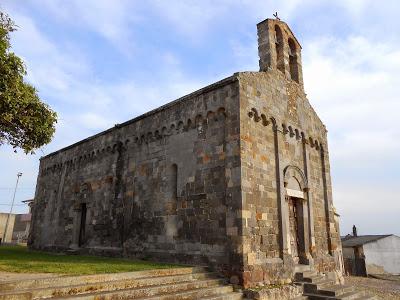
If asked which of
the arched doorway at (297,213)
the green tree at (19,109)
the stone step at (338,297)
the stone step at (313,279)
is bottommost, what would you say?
the stone step at (338,297)

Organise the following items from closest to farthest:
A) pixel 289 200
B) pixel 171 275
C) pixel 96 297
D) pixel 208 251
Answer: pixel 96 297
pixel 171 275
pixel 208 251
pixel 289 200

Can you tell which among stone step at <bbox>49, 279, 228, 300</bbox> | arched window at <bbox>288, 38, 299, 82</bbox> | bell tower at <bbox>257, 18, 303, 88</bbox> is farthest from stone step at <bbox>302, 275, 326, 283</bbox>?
arched window at <bbox>288, 38, 299, 82</bbox>

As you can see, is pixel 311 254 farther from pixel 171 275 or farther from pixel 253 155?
pixel 171 275

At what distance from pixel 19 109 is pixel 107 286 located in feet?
18.1

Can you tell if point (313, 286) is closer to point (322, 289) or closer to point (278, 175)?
point (322, 289)

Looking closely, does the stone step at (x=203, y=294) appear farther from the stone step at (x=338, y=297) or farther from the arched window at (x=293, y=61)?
the arched window at (x=293, y=61)

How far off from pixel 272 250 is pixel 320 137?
264 inches

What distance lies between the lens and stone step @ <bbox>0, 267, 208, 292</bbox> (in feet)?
20.7

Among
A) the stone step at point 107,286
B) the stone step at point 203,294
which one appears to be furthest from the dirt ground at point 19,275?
the stone step at point 203,294

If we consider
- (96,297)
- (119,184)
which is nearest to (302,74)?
(119,184)

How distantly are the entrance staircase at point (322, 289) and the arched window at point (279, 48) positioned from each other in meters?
8.18

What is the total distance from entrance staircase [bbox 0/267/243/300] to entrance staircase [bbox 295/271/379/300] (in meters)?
2.77

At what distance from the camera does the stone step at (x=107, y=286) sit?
20.6 ft

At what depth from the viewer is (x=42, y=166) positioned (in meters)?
21.6
